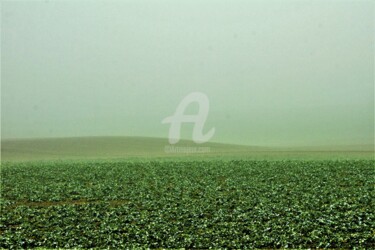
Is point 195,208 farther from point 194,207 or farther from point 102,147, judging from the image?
point 102,147

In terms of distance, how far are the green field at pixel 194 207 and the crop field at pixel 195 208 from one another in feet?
0.23

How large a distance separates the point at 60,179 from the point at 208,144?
66.9 m

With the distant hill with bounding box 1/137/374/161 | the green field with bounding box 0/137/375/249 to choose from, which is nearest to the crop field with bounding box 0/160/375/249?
the green field with bounding box 0/137/375/249

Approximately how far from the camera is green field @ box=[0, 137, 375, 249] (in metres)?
22.5

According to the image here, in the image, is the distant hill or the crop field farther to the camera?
Result: the distant hill

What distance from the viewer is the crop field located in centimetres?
2248

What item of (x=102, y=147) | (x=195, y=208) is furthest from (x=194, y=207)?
(x=102, y=147)

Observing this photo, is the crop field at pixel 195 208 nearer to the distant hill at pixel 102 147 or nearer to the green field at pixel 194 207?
the green field at pixel 194 207

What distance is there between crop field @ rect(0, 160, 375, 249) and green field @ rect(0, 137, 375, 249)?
2.8 inches

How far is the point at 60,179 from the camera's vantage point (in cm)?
4312

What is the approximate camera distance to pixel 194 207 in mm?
28094

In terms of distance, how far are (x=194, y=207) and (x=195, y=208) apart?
1.00 feet

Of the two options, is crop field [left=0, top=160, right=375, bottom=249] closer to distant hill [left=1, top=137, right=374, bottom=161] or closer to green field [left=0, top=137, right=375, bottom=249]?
green field [left=0, top=137, right=375, bottom=249]

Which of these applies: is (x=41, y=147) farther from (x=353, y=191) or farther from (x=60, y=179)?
(x=353, y=191)
